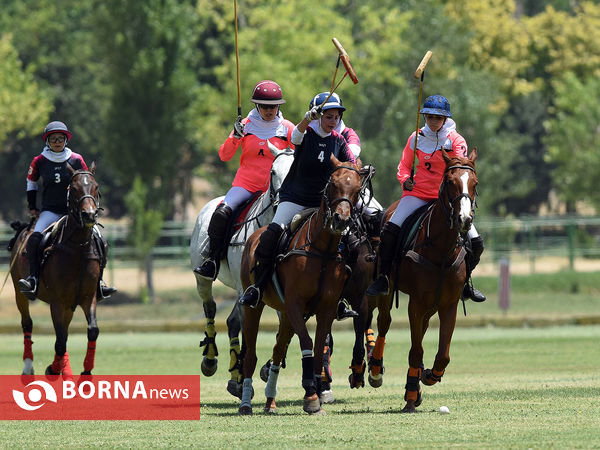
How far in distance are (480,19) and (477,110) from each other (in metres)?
8.62

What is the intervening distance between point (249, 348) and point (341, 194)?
2.11m

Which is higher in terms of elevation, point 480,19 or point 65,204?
point 480,19

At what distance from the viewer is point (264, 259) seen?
519 inches

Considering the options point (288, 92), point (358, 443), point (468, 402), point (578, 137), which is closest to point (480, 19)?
point (578, 137)

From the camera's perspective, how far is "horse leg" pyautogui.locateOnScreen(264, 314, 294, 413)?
13133 millimetres

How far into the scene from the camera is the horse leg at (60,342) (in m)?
16.0

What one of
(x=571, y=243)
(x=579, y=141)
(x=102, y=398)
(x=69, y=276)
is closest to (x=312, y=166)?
(x=102, y=398)

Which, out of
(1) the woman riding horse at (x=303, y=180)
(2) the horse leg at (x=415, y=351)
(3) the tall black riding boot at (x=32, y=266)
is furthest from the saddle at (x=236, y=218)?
(2) the horse leg at (x=415, y=351)

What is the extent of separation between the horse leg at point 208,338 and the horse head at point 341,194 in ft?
14.2

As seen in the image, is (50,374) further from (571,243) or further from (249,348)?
(571,243)

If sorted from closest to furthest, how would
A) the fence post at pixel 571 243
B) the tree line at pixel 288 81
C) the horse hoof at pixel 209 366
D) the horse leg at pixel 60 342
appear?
the horse leg at pixel 60 342, the horse hoof at pixel 209 366, the fence post at pixel 571 243, the tree line at pixel 288 81

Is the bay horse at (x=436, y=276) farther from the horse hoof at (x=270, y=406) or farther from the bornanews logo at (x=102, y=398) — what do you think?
the bornanews logo at (x=102, y=398)

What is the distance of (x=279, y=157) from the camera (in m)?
14.9

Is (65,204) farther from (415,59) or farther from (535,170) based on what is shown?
(535,170)
